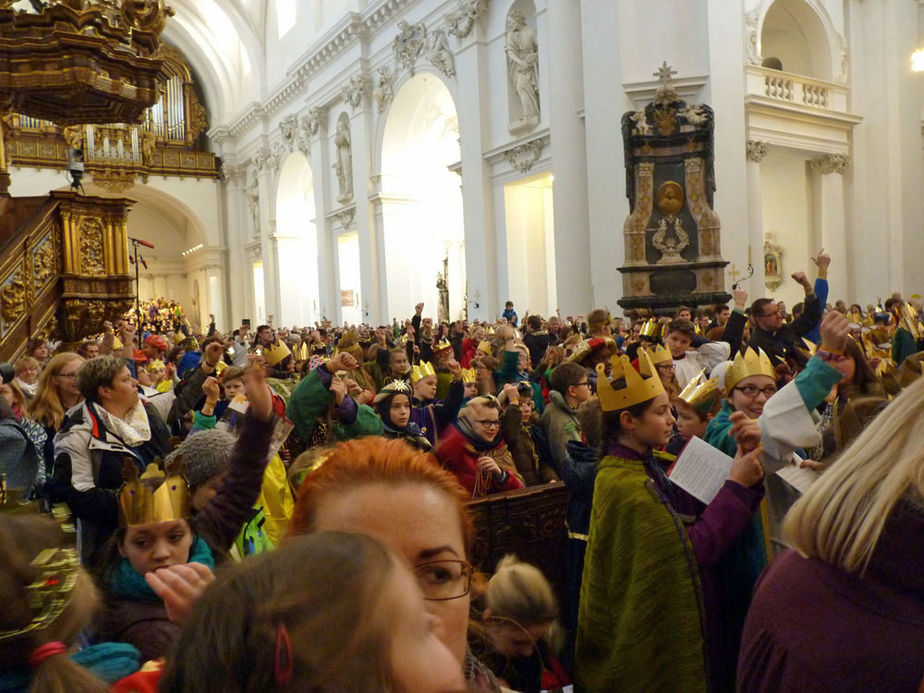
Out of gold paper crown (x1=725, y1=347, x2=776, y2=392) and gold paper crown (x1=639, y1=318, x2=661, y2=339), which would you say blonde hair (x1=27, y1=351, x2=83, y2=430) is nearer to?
gold paper crown (x1=725, y1=347, x2=776, y2=392)

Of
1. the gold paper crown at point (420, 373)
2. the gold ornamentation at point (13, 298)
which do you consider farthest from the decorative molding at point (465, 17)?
the gold paper crown at point (420, 373)

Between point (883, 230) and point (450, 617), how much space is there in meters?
19.8

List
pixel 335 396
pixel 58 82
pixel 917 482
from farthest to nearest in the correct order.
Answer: pixel 58 82, pixel 335 396, pixel 917 482

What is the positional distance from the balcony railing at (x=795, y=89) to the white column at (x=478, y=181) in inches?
231

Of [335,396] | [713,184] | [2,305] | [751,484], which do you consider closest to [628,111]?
[713,184]

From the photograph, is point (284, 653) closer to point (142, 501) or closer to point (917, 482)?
point (917, 482)

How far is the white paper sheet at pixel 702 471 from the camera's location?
2.85 m

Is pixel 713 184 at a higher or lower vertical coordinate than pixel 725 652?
higher

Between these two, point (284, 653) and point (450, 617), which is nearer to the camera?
point (284, 653)

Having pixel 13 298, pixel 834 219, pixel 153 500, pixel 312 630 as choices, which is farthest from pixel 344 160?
pixel 312 630

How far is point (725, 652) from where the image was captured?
9.70 ft

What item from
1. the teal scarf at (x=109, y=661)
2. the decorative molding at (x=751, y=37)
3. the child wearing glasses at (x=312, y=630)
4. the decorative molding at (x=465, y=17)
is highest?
the decorative molding at (x=465, y=17)

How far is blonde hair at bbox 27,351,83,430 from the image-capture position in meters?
4.79

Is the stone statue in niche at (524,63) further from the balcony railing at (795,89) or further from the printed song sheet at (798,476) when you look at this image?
the printed song sheet at (798,476)
